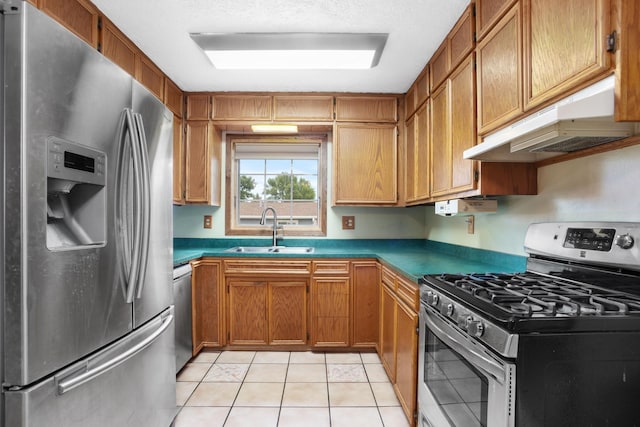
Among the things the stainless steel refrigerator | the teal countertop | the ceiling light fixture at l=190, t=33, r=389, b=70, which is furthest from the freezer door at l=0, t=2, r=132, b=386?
the teal countertop

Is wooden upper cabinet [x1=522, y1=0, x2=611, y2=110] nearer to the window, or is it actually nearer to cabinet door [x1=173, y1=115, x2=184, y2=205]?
the window

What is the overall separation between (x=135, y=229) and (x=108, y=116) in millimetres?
420

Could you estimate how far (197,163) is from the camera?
111 inches

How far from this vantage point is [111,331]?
1112mm

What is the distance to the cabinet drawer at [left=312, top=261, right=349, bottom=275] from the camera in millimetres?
2570

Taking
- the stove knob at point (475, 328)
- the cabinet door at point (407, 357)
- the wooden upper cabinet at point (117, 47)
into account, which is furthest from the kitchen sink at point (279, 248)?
the stove knob at point (475, 328)

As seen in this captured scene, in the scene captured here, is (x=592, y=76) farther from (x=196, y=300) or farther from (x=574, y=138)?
(x=196, y=300)

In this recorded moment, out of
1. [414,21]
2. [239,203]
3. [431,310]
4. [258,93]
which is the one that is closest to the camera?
[431,310]

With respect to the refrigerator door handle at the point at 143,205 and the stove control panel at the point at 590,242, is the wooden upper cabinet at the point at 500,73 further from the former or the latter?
the refrigerator door handle at the point at 143,205

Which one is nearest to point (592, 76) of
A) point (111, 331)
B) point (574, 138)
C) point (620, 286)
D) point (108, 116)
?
point (574, 138)

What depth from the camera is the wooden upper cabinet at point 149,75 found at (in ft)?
6.98

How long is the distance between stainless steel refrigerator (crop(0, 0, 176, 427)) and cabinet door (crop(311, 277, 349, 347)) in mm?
1366

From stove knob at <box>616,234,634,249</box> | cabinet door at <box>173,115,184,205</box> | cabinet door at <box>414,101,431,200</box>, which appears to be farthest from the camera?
cabinet door at <box>173,115,184,205</box>

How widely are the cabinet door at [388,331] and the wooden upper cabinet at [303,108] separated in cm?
158
